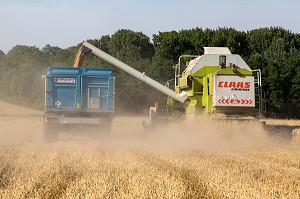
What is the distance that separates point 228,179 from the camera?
7.27 m

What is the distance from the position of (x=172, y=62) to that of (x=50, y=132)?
132 feet

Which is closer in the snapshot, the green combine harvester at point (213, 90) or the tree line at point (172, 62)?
the green combine harvester at point (213, 90)

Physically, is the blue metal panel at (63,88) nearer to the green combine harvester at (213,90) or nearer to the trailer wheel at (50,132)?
the trailer wheel at (50,132)

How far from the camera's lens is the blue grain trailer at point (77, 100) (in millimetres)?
15773

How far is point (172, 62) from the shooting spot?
182 ft

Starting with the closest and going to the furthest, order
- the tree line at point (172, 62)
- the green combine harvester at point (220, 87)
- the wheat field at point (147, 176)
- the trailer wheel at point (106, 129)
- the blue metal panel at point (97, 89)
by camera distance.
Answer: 1. the wheat field at point (147, 176)
2. the green combine harvester at point (220, 87)
3. the trailer wheel at point (106, 129)
4. the blue metal panel at point (97, 89)
5. the tree line at point (172, 62)

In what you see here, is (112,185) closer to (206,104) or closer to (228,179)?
(228,179)

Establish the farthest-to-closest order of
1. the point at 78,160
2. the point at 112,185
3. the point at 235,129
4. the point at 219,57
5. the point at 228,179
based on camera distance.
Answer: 1. the point at 219,57
2. the point at 235,129
3. the point at 78,160
4. the point at 228,179
5. the point at 112,185

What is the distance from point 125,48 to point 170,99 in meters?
53.0

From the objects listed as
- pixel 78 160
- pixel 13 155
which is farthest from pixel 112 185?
pixel 13 155

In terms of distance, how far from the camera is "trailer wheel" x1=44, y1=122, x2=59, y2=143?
51.8 ft

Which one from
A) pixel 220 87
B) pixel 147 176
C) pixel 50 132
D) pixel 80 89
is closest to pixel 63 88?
pixel 80 89

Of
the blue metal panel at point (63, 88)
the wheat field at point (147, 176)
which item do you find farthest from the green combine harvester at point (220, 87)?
the blue metal panel at point (63, 88)

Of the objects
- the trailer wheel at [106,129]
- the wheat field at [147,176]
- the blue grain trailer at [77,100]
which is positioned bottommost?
the wheat field at [147,176]
